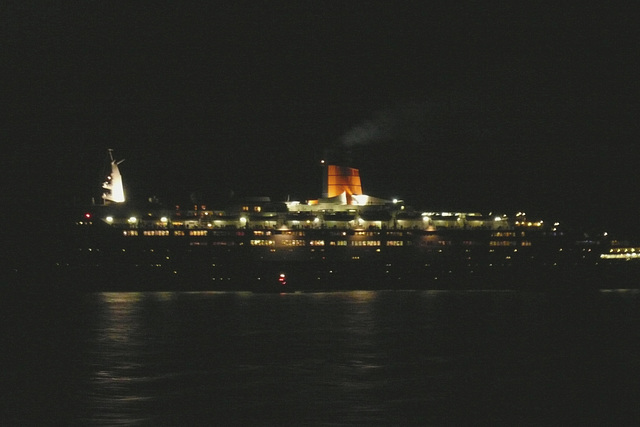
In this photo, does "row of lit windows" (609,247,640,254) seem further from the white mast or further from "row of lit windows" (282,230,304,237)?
the white mast

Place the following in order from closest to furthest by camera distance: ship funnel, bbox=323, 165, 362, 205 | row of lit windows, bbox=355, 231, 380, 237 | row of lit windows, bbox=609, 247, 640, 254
A: row of lit windows, bbox=355, 231, 380, 237 < row of lit windows, bbox=609, 247, 640, 254 < ship funnel, bbox=323, 165, 362, 205

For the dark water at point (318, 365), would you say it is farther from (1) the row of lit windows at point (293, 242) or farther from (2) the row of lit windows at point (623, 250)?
(2) the row of lit windows at point (623, 250)

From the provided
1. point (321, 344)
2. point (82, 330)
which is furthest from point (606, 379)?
point (82, 330)

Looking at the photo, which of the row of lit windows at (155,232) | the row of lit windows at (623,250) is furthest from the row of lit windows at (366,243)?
the row of lit windows at (623,250)

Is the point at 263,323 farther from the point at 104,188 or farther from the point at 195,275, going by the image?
the point at 104,188

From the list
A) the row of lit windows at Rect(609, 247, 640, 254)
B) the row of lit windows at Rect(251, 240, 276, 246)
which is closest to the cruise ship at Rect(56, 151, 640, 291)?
the row of lit windows at Rect(251, 240, 276, 246)

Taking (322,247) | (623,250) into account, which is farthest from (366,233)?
(623,250)

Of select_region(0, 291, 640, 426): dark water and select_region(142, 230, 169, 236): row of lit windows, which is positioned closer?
select_region(0, 291, 640, 426): dark water
